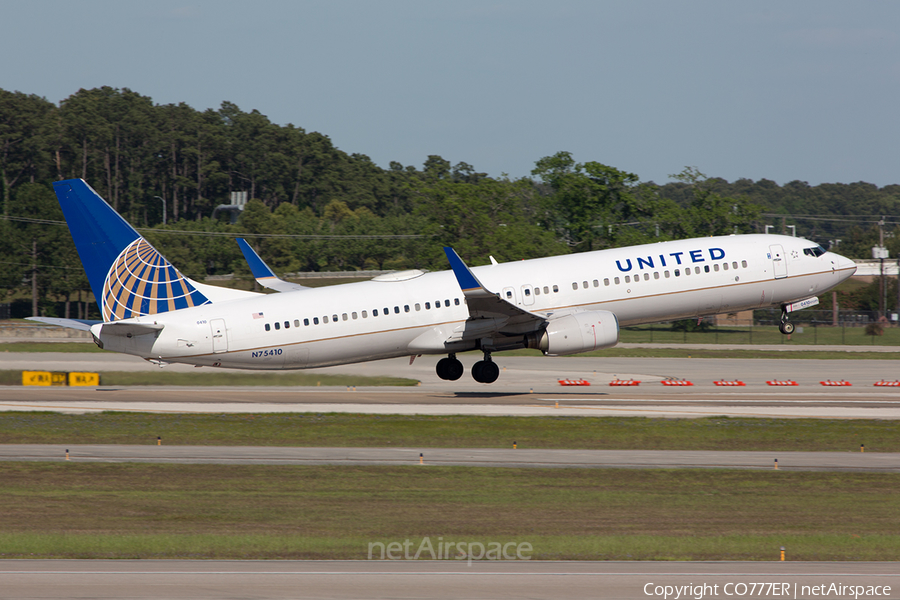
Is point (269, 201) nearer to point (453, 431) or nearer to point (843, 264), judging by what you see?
point (843, 264)

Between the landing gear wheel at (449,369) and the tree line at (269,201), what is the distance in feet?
150

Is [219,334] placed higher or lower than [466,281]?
lower

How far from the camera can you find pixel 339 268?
135250mm

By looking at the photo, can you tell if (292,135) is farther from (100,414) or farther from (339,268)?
(100,414)

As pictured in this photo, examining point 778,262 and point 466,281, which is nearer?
point 466,281

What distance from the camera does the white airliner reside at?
118 ft

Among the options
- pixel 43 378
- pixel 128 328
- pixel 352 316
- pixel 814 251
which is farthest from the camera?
pixel 43 378

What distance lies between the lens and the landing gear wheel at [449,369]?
42.5 metres

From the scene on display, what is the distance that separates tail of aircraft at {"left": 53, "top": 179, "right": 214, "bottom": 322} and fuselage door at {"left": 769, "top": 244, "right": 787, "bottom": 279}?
25.4m

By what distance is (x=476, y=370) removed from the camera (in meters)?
41.8

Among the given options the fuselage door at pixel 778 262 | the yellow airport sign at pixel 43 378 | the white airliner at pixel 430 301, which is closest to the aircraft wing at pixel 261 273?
the white airliner at pixel 430 301

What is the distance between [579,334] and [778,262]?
1073cm

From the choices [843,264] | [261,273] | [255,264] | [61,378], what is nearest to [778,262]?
[843,264]

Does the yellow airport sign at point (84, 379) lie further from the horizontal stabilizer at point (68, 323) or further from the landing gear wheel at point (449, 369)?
the landing gear wheel at point (449, 369)
